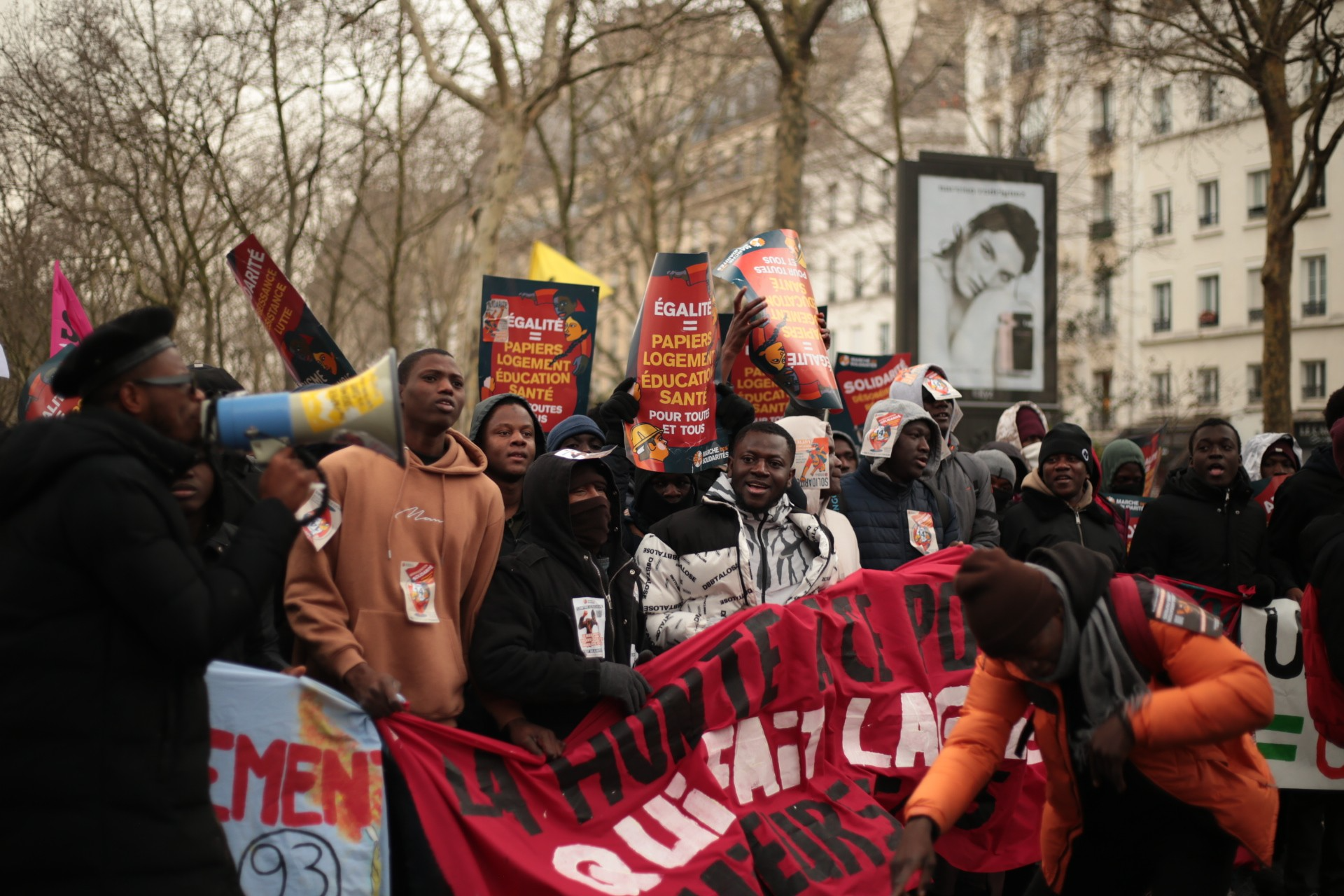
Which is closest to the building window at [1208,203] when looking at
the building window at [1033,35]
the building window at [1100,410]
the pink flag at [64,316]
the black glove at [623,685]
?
the building window at [1100,410]

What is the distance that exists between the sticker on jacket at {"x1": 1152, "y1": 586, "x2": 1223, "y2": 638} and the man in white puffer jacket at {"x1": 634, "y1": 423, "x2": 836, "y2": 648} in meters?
2.15

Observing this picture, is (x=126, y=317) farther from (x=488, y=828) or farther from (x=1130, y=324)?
(x=1130, y=324)

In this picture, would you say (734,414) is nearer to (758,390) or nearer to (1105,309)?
(758,390)

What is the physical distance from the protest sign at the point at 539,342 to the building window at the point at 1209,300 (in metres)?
41.6

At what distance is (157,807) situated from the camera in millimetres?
2789

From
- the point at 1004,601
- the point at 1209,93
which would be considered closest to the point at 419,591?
the point at 1004,601

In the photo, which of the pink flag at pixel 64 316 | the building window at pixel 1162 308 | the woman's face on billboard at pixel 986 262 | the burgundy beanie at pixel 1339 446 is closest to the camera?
the burgundy beanie at pixel 1339 446

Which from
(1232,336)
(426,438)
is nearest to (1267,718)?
(426,438)

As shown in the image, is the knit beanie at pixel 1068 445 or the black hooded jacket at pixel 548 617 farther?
the knit beanie at pixel 1068 445

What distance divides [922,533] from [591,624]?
2382mm

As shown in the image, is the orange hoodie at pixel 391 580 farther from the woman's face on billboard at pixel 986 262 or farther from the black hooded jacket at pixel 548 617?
the woman's face on billboard at pixel 986 262

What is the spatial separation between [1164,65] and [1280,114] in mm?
1315

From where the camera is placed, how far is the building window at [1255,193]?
42375mm

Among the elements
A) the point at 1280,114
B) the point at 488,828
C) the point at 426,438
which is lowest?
the point at 488,828
